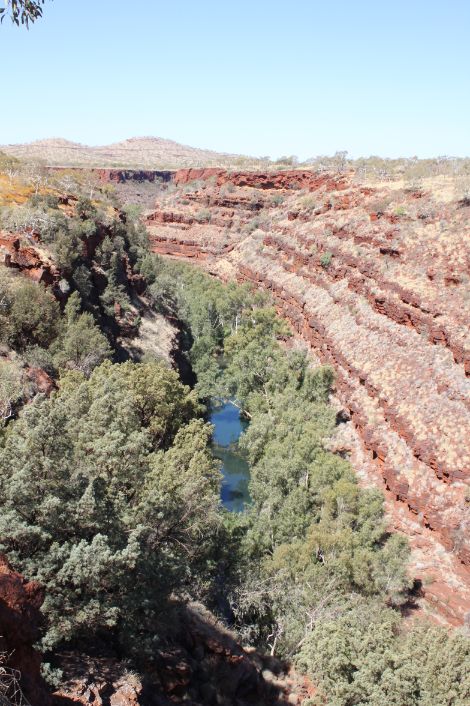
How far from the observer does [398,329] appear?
3912 cm

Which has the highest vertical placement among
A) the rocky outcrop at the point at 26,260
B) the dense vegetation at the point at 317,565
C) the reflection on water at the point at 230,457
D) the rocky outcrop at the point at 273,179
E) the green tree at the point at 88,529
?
the rocky outcrop at the point at 273,179

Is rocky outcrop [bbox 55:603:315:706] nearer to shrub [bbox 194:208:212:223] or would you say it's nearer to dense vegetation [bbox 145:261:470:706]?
dense vegetation [bbox 145:261:470:706]

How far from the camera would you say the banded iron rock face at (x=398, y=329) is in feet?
86.2

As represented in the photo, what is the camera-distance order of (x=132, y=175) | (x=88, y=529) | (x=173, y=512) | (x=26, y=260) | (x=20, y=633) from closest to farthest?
(x=20, y=633) < (x=88, y=529) < (x=173, y=512) < (x=26, y=260) < (x=132, y=175)

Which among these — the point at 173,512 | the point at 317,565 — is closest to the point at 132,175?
the point at 317,565

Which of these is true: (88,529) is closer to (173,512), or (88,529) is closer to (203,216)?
(173,512)

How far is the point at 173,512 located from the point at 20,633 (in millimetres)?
7065

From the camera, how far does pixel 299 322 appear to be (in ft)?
178

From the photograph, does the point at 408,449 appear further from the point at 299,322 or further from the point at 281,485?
the point at 299,322

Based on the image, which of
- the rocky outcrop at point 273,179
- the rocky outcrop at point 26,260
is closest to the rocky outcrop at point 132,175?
the rocky outcrop at point 273,179

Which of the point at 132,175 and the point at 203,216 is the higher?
the point at 132,175

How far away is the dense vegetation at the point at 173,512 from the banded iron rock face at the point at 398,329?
2.33 meters

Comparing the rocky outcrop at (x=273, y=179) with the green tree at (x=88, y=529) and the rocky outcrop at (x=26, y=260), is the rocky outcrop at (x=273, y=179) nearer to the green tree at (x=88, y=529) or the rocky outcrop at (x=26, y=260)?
the rocky outcrop at (x=26, y=260)

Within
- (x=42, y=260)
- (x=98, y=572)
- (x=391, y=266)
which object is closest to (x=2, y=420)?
(x=98, y=572)
